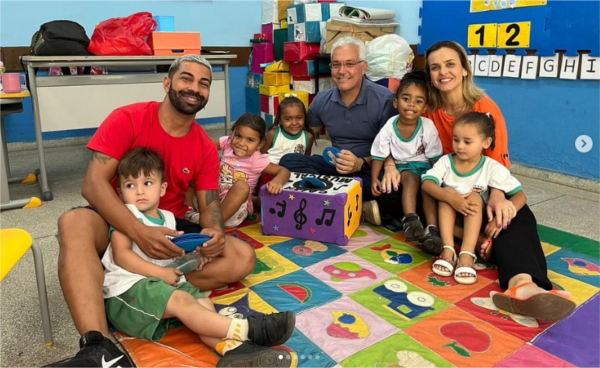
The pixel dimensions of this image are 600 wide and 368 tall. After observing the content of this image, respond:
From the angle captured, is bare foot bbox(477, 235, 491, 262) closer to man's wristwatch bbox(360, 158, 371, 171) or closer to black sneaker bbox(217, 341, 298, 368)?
man's wristwatch bbox(360, 158, 371, 171)

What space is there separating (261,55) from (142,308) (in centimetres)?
434

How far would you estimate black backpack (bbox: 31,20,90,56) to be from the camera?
10.2ft

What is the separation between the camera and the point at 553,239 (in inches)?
92.9

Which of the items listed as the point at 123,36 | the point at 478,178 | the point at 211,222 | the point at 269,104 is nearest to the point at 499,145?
the point at 478,178

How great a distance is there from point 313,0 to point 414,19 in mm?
1283

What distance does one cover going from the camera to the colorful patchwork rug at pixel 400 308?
146cm

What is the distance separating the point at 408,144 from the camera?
8.04ft

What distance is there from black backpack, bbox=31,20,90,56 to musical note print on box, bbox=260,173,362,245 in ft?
5.99

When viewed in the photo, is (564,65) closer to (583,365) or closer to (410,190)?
Result: (410,190)

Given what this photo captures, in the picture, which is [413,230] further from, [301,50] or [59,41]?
[301,50]

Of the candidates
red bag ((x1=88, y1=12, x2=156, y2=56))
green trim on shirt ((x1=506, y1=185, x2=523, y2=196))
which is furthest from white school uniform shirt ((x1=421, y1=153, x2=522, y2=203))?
red bag ((x1=88, y1=12, x2=156, y2=56))

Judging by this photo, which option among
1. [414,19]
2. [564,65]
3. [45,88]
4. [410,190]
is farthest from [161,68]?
[564,65]

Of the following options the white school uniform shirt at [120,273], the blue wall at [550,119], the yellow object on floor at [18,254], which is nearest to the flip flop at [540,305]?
the white school uniform shirt at [120,273]

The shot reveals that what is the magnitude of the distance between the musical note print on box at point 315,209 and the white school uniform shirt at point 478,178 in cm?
39
